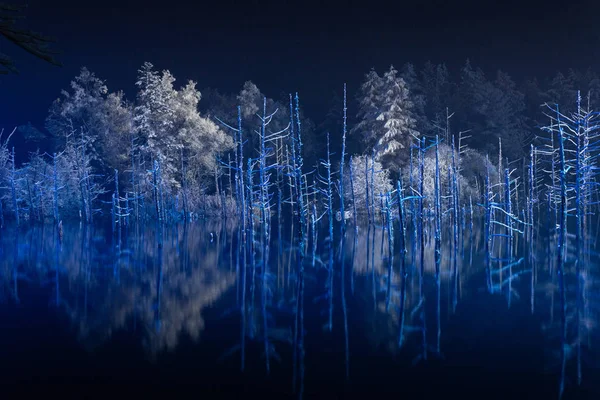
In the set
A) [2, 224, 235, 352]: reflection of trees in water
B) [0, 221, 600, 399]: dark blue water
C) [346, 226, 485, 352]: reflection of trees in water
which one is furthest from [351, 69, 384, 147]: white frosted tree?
[0, 221, 600, 399]: dark blue water

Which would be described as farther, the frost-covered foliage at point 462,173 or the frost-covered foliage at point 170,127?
the frost-covered foliage at point 170,127

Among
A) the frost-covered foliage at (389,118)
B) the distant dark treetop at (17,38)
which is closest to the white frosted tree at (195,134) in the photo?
the frost-covered foliage at (389,118)

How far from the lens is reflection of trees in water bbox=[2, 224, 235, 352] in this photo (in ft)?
42.3

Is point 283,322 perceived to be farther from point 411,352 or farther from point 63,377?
point 63,377

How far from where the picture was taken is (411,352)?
35.1ft

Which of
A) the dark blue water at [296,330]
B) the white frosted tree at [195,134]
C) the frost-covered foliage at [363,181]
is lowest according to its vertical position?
the dark blue water at [296,330]

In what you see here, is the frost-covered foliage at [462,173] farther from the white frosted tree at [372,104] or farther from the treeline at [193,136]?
the white frosted tree at [372,104]

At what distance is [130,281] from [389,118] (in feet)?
122

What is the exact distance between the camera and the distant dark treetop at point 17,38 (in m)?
4.51

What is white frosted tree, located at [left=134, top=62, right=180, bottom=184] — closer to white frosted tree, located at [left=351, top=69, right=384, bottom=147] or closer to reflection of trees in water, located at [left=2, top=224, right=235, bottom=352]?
reflection of trees in water, located at [left=2, top=224, right=235, bottom=352]

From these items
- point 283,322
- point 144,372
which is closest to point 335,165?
point 283,322

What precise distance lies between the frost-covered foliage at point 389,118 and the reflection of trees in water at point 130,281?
23.2 m

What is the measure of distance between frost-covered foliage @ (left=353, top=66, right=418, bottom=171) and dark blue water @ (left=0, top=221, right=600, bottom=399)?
28.6 meters

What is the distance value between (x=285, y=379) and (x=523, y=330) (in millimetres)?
6666
